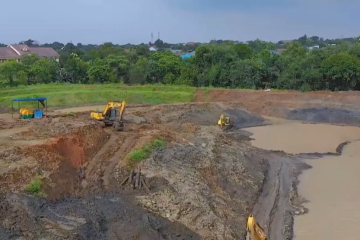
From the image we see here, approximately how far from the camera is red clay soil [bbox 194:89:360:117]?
42781 millimetres

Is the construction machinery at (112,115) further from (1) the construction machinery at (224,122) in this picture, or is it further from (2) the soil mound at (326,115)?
(2) the soil mound at (326,115)

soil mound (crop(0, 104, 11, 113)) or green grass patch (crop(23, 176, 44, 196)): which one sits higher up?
green grass patch (crop(23, 176, 44, 196))

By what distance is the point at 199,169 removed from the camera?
2122 centimetres

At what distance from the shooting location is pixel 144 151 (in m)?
21.0

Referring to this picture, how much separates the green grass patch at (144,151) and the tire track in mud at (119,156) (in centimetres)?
68

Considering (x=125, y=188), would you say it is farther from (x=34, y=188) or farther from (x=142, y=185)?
(x=34, y=188)

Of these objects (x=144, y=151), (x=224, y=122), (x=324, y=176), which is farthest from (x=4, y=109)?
(x=324, y=176)

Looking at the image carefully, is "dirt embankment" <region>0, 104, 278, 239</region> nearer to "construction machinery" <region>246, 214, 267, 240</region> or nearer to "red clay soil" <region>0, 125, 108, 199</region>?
"red clay soil" <region>0, 125, 108, 199</region>

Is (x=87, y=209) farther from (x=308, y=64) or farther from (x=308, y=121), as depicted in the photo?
(x=308, y=64)

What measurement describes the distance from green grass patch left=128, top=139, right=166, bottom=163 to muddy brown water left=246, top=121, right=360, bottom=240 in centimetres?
729

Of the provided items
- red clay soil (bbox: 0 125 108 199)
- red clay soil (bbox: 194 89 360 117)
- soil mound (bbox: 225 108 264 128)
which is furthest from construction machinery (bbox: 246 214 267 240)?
red clay soil (bbox: 194 89 360 117)

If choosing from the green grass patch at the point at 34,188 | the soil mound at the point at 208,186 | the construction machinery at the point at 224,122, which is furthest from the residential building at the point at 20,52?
the green grass patch at the point at 34,188

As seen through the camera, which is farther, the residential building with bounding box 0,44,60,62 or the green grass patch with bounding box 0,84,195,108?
the residential building with bounding box 0,44,60,62

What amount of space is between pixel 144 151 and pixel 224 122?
1487 centimetres
